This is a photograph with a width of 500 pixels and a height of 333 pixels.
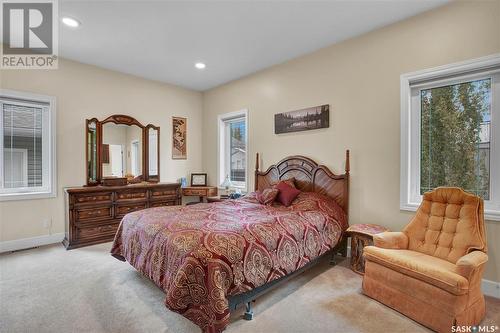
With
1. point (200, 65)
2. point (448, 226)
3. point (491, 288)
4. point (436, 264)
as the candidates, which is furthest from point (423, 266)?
point (200, 65)

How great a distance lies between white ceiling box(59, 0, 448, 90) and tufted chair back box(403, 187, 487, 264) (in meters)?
2.00

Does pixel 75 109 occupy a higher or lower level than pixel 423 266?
higher

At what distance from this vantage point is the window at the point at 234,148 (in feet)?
15.9

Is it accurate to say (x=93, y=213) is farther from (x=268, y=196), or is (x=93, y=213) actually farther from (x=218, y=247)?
(x=218, y=247)

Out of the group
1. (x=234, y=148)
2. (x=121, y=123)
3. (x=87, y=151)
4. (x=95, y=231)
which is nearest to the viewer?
(x=95, y=231)

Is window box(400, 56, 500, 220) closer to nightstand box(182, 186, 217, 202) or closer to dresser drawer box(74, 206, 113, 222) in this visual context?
nightstand box(182, 186, 217, 202)

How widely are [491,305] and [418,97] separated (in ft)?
6.91

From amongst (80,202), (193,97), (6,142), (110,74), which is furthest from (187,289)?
(193,97)

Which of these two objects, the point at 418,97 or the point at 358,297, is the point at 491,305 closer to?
the point at 358,297

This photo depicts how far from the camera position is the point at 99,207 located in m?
3.81

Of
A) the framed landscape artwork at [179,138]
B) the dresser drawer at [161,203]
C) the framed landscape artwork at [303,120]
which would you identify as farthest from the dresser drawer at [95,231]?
the framed landscape artwork at [303,120]

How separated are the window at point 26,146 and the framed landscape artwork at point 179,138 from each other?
1.99 metres

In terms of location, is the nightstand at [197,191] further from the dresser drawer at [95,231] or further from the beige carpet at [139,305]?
the beige carpet at [139,305]

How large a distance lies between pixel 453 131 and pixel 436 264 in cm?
149
